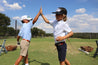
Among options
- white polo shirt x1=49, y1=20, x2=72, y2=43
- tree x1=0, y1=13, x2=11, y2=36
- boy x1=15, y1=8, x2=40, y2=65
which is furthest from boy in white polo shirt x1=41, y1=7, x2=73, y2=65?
tree x1=0, y1=13, x2=11, y2=36

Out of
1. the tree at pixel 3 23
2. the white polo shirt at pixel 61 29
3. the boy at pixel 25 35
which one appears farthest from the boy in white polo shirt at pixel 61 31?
the tree at pixel 3 23

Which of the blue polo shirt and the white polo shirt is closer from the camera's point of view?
the white polo shirt

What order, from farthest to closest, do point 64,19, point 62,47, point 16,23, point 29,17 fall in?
point 16,23, point 29,17, point 64,19, point 62,47

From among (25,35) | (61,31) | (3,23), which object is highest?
(3,23)

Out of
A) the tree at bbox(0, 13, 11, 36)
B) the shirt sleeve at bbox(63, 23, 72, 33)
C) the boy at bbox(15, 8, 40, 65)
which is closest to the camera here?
the shirt sleeve at bbox(63, 23, 72, 33)

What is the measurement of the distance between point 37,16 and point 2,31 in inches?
1298

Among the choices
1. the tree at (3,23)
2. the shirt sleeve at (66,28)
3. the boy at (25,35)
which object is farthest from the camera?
the tree at (3,23)

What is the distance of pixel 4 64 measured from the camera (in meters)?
4.45

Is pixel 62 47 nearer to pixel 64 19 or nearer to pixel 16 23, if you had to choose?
pixel 64 19

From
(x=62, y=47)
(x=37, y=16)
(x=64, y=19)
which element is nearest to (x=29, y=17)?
(x=37, y=16)

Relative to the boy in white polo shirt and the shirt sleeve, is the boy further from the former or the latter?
the shirt sleeve

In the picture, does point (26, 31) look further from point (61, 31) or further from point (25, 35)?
point (61, 31)

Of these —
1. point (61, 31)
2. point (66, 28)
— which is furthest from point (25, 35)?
point (66, 28)

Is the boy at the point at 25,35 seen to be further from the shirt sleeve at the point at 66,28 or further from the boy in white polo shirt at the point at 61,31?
the shirt sleeve at the point at 66,28
